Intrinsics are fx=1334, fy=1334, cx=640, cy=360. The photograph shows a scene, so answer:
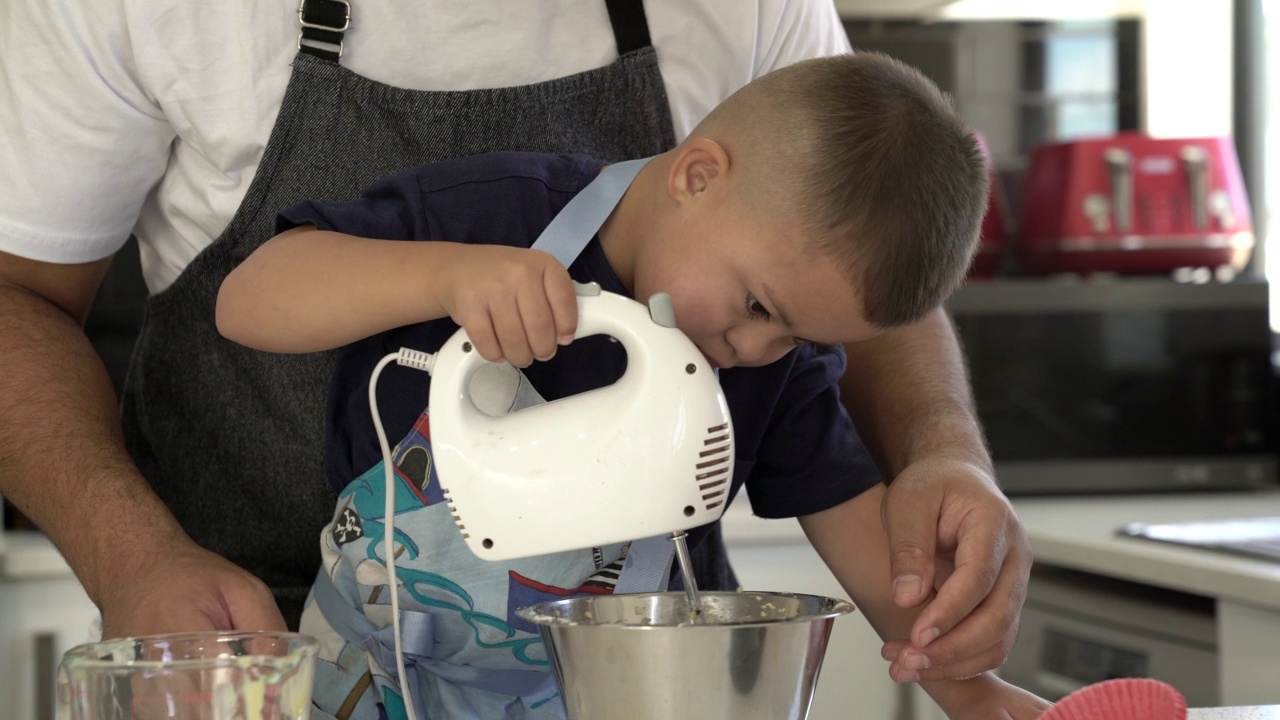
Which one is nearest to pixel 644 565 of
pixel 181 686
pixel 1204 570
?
pixel 181 686

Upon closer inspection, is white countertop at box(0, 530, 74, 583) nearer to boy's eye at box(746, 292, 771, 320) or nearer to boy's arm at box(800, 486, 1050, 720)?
boy's arm at box(800, 486, 1050, 720)

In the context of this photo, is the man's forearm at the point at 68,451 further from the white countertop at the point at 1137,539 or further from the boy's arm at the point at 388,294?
the white countertop at the point at 1137,539

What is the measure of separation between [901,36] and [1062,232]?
632 millimetres

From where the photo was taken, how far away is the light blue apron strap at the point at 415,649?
3.06 ft

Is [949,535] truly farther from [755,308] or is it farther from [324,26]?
[324,26]

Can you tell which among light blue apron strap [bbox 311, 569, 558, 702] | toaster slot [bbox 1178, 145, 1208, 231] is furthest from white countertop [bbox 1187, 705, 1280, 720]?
toaster slot [bbox 1178, 145, 1208, 231]

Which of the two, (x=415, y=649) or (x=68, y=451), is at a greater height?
(x=68, y=451)

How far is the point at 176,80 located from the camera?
107cm

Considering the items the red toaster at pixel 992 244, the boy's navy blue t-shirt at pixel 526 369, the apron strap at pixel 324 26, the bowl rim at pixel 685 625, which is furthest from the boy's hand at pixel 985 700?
the red toaster at pixel 992 244

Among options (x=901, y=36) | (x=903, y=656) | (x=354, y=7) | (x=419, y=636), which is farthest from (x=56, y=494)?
(x=901, y=36)

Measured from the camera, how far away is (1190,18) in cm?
293

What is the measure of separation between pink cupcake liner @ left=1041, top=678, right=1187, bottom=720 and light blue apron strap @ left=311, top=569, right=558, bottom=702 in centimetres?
40

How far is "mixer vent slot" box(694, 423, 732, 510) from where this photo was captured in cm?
72

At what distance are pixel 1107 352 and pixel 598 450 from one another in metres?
1.88
